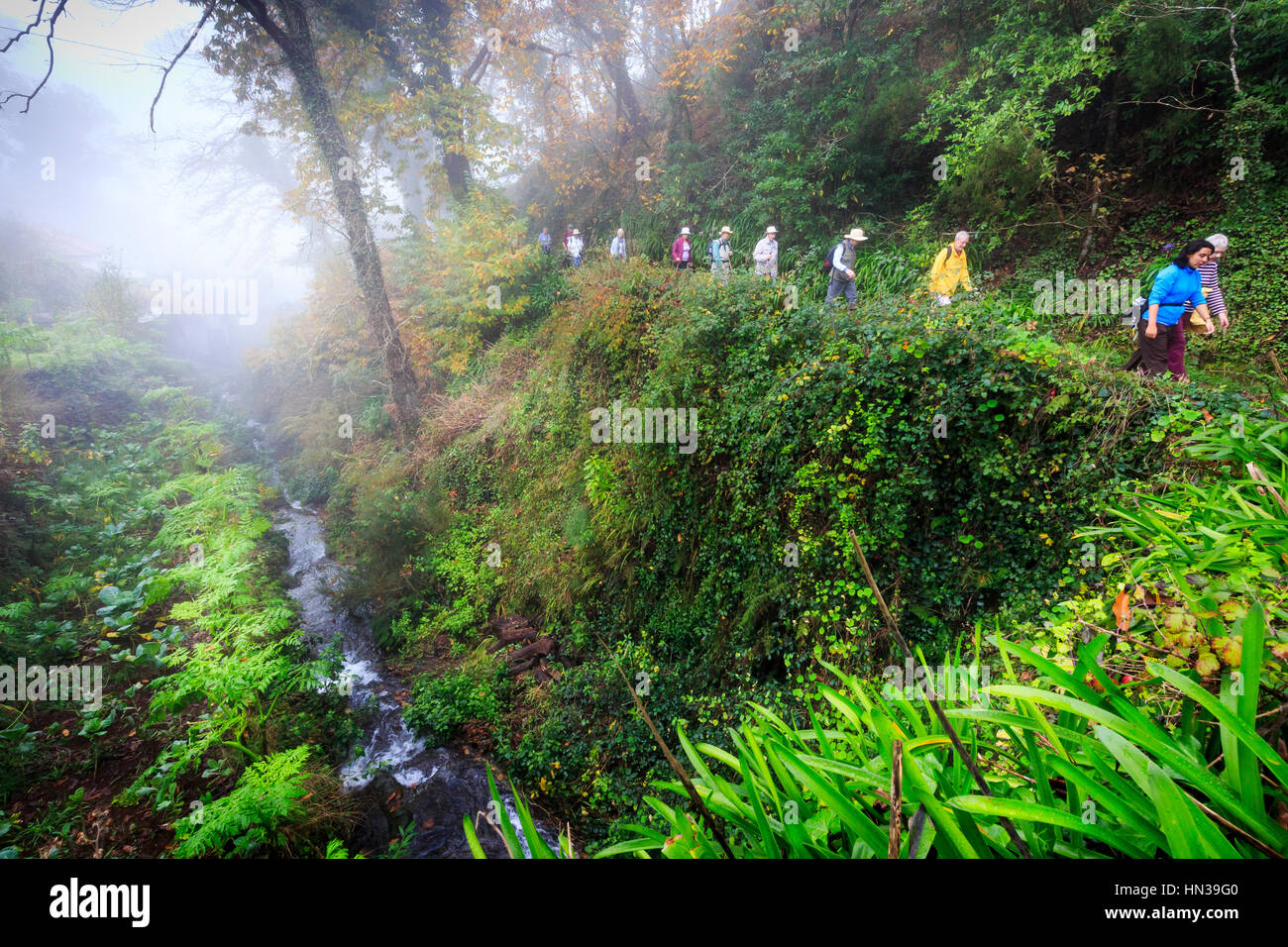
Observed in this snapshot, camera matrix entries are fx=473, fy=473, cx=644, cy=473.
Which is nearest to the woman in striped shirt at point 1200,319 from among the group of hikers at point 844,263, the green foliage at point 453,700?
the group of hikers at point 844,263

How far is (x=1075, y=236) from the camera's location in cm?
683

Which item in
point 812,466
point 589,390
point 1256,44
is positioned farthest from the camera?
point 589,390

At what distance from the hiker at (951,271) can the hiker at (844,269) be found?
36.1 inches

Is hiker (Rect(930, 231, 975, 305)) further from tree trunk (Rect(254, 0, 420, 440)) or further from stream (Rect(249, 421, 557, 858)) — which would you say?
tree trunk (Rect(254, 0, 420, 440))

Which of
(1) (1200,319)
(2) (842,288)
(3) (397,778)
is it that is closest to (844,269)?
(2) (842,288)

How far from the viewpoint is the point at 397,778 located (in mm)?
4730

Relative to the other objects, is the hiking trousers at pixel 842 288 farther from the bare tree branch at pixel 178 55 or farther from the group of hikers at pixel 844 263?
the bare tree branch at pixel 178 55

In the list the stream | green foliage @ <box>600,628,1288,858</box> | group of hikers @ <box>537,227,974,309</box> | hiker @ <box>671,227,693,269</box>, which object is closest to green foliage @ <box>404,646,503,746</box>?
the stream

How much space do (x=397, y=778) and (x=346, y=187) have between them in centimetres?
996

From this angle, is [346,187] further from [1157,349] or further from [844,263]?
[1157,349]

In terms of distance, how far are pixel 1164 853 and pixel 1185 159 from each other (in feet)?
31.4

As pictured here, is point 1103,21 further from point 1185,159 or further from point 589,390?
point 589,390

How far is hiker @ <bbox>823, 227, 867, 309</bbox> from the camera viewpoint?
617 centimetres
